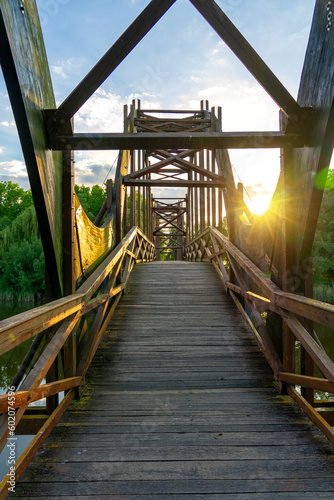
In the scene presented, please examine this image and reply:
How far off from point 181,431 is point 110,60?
2735mm

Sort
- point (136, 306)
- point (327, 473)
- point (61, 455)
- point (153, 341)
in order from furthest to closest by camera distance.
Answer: point (136, 306) → point (153, 341) → point (61, 455) → point (327, 473)

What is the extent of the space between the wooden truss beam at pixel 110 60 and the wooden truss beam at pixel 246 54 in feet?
0.94

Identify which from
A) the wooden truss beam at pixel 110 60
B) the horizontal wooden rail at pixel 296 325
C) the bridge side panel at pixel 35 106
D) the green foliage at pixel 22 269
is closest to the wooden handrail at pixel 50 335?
the bridge side panel at pixel 35 106

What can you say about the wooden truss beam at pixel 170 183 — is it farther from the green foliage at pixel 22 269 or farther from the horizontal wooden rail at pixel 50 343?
the green foliage at pixel 22 269

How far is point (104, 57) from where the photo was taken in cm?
229

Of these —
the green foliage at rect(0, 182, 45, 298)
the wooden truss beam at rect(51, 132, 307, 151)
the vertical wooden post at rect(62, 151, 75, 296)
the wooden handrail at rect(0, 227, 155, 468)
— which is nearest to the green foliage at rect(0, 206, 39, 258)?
the green foliage at rect(0, 182, 45, 298)

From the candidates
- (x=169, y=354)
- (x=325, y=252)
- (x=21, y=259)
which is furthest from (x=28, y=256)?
A: (x=169, y=354)

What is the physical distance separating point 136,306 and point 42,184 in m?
2.85

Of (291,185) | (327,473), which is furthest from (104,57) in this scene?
(327,473)

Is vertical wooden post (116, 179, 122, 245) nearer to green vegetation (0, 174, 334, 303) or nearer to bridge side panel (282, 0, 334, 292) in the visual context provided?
bridge side panel (282, 0, 334, 292)

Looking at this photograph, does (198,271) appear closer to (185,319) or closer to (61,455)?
(185,319)

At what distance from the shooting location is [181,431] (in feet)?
7.25

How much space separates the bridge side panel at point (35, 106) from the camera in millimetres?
1876

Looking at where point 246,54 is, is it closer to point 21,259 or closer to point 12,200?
point 21,259
